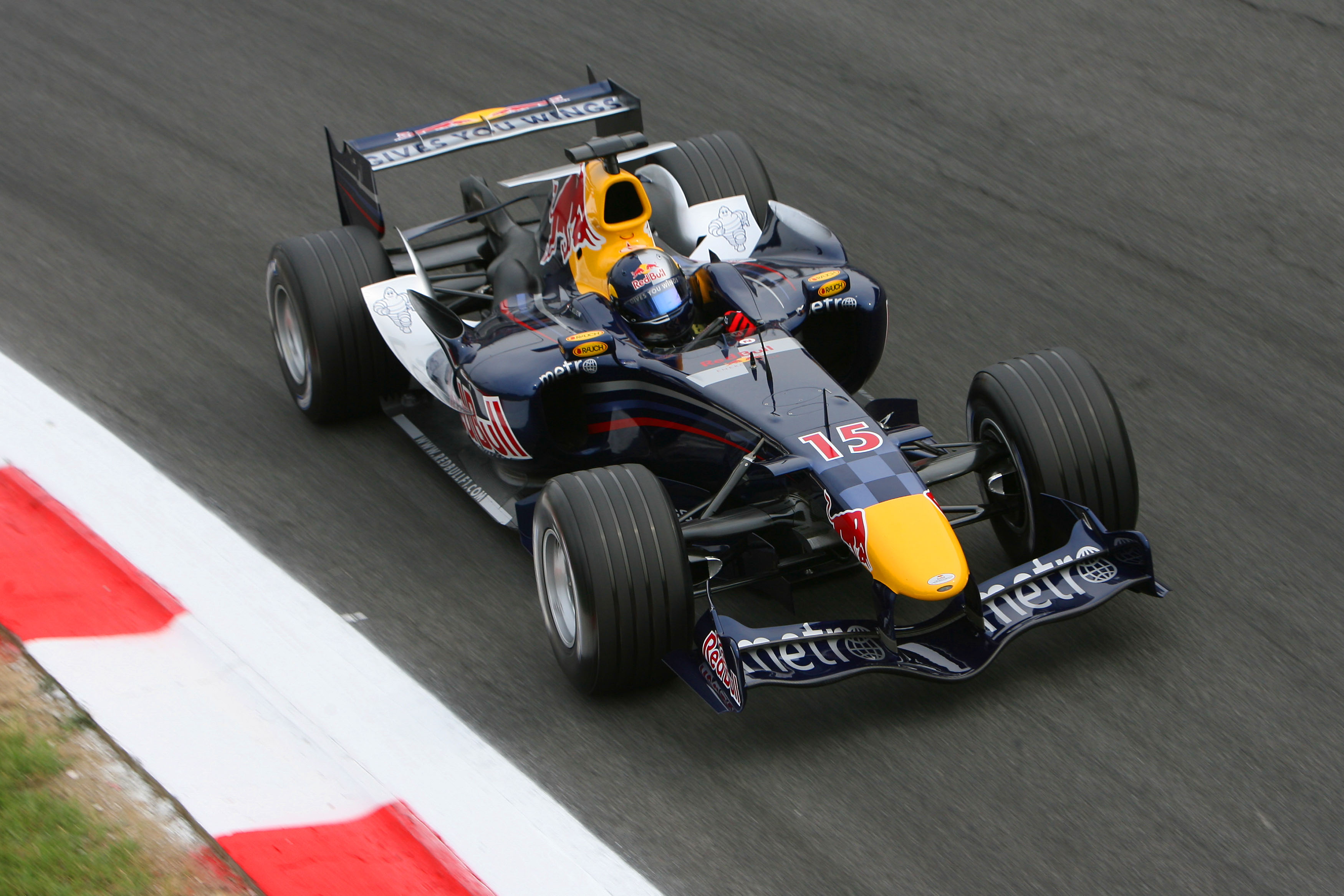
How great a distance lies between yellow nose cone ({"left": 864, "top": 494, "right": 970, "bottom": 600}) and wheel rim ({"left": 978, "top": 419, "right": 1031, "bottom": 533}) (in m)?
0.67

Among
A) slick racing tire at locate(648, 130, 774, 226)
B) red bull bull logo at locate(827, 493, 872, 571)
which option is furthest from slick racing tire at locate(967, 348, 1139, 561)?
slick racing tire at locate(648, 130, 774, 226)

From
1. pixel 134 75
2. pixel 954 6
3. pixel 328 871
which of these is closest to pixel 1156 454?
pixel 328 871

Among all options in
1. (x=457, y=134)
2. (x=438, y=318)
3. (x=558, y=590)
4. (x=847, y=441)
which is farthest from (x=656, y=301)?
(x=457, y=134)

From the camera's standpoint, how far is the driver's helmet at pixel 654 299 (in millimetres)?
5887

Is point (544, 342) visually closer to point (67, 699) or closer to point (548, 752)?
point (548, 752)

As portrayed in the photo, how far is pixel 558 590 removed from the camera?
206 inches

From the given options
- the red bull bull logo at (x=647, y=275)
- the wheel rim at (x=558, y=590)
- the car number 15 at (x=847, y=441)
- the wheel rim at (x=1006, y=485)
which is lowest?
the wheel rim at (x=558, y=590)

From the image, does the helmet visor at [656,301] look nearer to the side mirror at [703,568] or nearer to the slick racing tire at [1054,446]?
the side mirror at [703,568]

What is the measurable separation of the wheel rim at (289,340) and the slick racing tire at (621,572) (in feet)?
7.81

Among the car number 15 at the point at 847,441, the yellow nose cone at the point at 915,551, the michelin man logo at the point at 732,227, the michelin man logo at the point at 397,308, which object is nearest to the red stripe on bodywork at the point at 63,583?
the michelin man logo at the point at 397,308

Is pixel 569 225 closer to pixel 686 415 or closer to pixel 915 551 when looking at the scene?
pixel 686 415

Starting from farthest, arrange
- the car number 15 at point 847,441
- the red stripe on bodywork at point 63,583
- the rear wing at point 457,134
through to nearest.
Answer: the rear wing at point 457,134
the red stripe on bodywork at point 63,583
the car number 15 at point 847,441

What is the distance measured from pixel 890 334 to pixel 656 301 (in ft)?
6.90

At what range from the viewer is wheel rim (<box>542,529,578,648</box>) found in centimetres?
513
